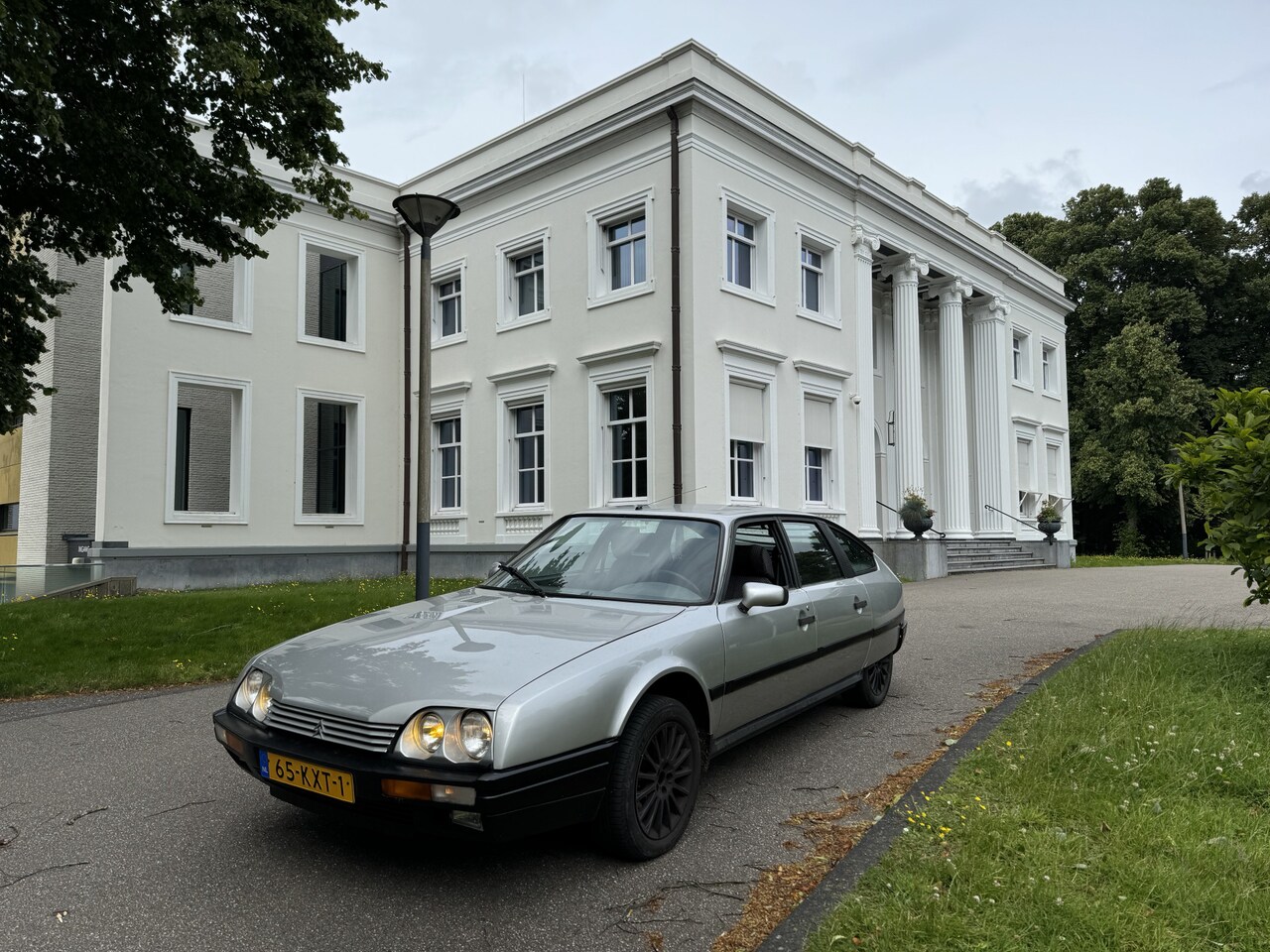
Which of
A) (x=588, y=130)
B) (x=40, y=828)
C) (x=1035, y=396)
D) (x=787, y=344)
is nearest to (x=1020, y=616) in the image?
(x=787, y=344)

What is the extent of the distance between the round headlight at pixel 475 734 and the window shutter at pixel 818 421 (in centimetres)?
1559

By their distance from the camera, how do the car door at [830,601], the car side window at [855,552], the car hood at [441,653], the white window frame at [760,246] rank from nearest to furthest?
1. the car hood at [441,653]
2. the car door at [830,601]
3. the car side window at [855,552]
4. the white window frame at [760,246]

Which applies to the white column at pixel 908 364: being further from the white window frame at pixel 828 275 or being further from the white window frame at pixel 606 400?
Result: the white window frame at pixel 606 400

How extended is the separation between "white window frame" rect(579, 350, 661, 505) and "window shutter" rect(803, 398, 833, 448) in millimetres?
3680

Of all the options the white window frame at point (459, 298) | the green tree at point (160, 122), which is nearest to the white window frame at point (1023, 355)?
the white window frame at point (459, 298)

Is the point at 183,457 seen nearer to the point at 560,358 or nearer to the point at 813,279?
the point at 560,358

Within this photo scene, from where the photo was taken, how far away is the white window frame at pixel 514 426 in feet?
59.1

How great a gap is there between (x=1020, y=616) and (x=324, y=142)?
1038 cm

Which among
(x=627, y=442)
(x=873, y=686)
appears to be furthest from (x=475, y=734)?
(x=627, y=442)

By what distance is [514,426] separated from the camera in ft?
62.6

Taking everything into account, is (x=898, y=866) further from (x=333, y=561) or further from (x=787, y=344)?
(x=333, y=561)

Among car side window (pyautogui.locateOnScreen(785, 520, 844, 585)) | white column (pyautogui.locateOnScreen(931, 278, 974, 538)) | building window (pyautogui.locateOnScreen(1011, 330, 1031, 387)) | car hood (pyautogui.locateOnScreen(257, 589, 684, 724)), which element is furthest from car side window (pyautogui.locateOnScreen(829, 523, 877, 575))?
building window (pyautogui.locateOnScreen(1011, 330, 1031, 387))

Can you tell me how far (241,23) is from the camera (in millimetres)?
8773

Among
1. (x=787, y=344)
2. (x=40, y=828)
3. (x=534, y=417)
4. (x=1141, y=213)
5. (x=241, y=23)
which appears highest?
(x=1141, y=213)
